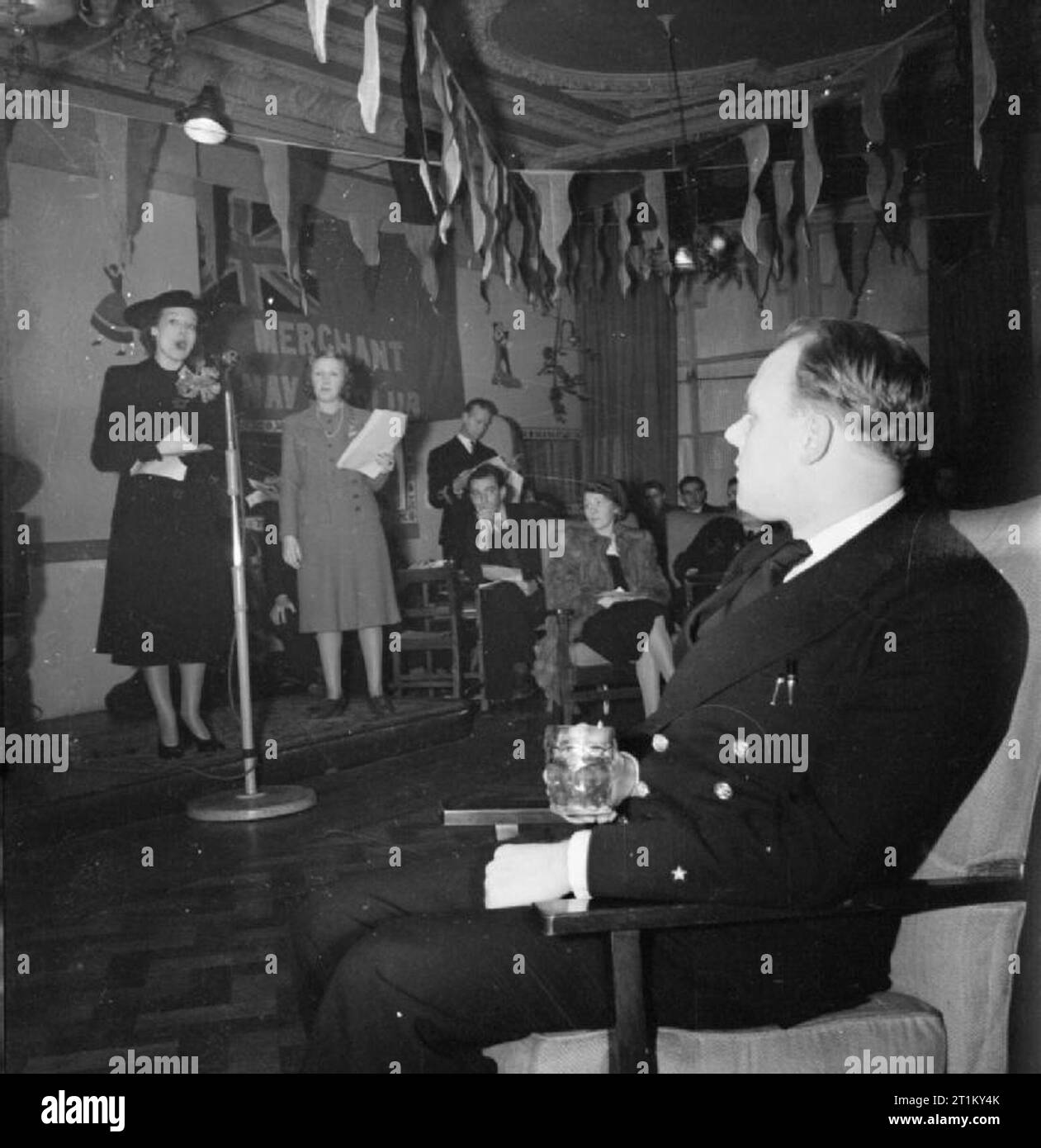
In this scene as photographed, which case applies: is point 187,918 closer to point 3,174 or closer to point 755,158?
point 3,174

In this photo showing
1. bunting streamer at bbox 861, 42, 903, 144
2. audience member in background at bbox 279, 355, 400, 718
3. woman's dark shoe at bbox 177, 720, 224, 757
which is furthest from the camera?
audience member in background at bbox 279, 355, 400, 718

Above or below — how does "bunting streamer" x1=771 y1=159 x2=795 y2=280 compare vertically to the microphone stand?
above

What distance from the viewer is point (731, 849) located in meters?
1.24

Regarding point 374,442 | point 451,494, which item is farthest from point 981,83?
point 374,442

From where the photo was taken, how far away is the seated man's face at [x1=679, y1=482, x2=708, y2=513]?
396 centimetres

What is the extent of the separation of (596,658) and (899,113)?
2.63 metres

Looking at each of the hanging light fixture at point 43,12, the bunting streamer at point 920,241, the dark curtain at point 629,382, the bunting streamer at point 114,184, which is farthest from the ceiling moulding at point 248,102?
the bunting streamer at point 920,241

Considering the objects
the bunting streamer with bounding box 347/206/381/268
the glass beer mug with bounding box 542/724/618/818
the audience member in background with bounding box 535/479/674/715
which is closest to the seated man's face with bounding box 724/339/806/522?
the glass beer mug with bounding box 542/724/618/818

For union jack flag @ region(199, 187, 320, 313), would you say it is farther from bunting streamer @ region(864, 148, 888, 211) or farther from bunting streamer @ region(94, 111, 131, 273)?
bunting streamer @ region(864, 148, 888, 211)

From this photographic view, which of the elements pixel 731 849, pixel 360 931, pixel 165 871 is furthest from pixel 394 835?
pixel 731 849

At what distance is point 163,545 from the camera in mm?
3791

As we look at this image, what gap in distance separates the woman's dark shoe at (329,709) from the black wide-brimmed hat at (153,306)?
1.75 meters

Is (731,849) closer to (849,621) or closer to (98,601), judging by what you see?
(849,621)

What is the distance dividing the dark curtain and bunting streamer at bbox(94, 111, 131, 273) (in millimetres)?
2026
